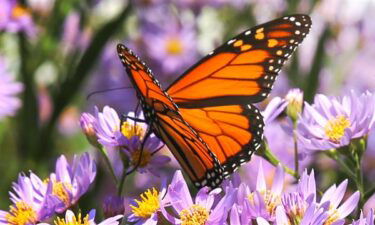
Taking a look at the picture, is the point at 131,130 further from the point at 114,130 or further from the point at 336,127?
the point at 336,127

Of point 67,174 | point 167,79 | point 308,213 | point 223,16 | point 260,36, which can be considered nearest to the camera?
point 308,213

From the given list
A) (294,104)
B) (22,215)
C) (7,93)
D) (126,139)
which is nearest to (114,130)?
(126,139)

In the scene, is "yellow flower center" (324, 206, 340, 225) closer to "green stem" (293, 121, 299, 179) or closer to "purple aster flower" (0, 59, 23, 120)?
"green stem" (293, 121, 299, 179)

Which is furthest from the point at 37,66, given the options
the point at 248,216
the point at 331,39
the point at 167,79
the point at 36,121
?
the point at 248,216

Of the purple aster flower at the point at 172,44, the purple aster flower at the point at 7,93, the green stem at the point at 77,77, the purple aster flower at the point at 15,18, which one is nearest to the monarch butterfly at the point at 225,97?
the green stem at the point at 77,77

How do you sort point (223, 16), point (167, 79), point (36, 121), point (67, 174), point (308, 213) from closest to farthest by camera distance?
point (308, 213)
point (67, 174)
point (36, 121)
point (167, 79)
point (223, 16)

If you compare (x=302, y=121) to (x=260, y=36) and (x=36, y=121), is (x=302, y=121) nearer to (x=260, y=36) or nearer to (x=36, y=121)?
(x=260, y=36)
